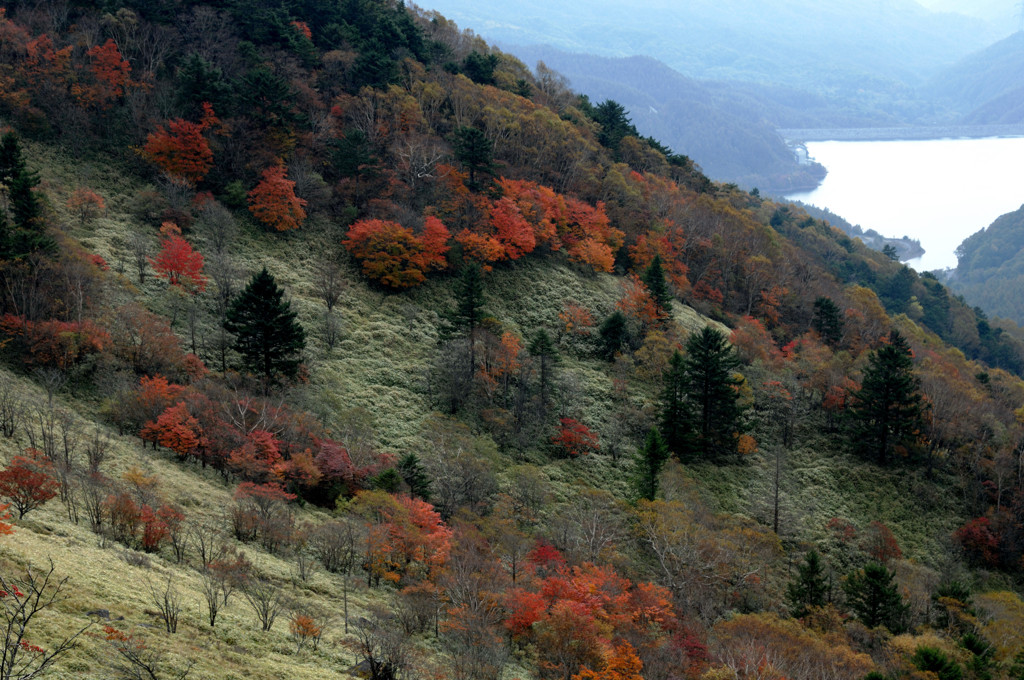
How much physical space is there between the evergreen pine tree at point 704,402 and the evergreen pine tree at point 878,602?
1718 cm

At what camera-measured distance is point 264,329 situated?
1608 inches

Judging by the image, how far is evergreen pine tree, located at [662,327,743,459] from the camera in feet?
173

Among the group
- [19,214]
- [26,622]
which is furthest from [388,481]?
[19,214]

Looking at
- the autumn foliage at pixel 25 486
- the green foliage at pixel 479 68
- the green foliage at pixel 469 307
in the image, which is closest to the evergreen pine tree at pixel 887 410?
the green foliage at pixel 469 307

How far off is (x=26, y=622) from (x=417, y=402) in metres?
34.8

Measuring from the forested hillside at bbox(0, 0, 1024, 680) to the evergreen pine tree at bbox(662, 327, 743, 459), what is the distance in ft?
1.04

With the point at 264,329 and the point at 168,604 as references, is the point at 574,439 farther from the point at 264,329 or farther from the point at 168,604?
the point at 168,604

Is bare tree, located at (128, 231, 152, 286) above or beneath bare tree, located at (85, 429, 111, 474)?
above

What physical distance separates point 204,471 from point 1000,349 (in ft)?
413

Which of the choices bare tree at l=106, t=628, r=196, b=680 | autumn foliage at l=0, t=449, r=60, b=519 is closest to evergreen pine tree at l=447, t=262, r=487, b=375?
autumn foliage at l=0, t=449, r=60, b=519

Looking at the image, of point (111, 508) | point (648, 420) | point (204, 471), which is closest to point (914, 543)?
point (648, 420)

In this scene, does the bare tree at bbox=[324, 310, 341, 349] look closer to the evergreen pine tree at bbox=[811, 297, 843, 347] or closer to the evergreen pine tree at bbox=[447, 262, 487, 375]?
the evergreen pine tree at bbox=[447, 262, 487, 375]

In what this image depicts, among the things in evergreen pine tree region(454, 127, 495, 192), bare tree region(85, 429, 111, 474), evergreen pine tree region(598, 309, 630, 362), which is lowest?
bare tree region(85, 429, 111, 474)

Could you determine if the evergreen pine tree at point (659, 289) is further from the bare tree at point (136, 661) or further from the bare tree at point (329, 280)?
the bare tree at point (136, 661)
